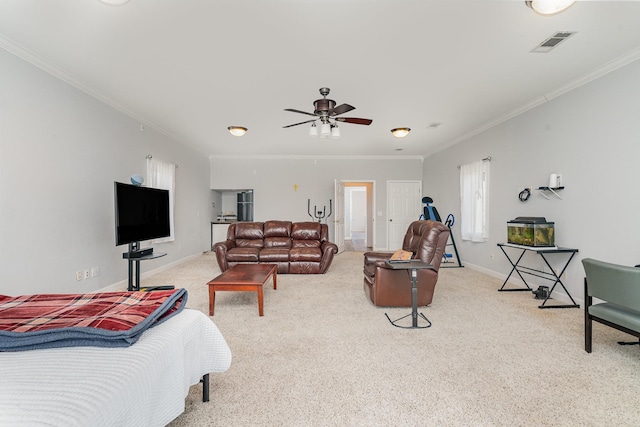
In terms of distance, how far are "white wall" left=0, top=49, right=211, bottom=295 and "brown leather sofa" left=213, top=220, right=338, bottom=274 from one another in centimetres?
165

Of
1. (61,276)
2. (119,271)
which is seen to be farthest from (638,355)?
(119,271)

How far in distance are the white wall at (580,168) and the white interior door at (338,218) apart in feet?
12.1

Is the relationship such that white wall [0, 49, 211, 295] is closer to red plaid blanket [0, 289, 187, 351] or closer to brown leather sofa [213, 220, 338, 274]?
brown leather sofa [213, 220, 338, 274]

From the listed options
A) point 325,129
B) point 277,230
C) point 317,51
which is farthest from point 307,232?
point 317,51

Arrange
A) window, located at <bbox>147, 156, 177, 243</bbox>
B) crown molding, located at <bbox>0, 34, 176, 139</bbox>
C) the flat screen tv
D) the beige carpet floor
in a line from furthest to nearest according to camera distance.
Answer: window, located at <bbox>147, 156, 177, 243</bbox>
the flat screen tv
crown molding, located at <bbox>0, 34, 176, 139</bbox>
the beige carpet floor

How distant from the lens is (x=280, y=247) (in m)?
5.79

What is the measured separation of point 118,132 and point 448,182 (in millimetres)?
6383

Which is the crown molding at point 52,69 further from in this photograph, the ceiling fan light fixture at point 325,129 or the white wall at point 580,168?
the white wall at point 580,168

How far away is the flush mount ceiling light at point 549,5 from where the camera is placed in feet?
6.74

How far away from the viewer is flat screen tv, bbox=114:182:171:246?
3.61 meters

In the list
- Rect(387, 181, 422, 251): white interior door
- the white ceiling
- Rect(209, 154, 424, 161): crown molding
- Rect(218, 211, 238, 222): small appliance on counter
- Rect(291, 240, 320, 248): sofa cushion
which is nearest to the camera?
the white ceiling

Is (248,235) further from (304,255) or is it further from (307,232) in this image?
(304,255)

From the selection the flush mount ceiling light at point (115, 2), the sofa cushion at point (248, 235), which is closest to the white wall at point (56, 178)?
the flush mount ceiling light at point (115, 2)

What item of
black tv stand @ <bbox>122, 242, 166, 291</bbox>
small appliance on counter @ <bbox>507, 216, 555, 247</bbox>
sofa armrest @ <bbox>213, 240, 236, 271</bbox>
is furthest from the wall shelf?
black tv stand @ <bbox>122, 242, 166, 291</bbox>
